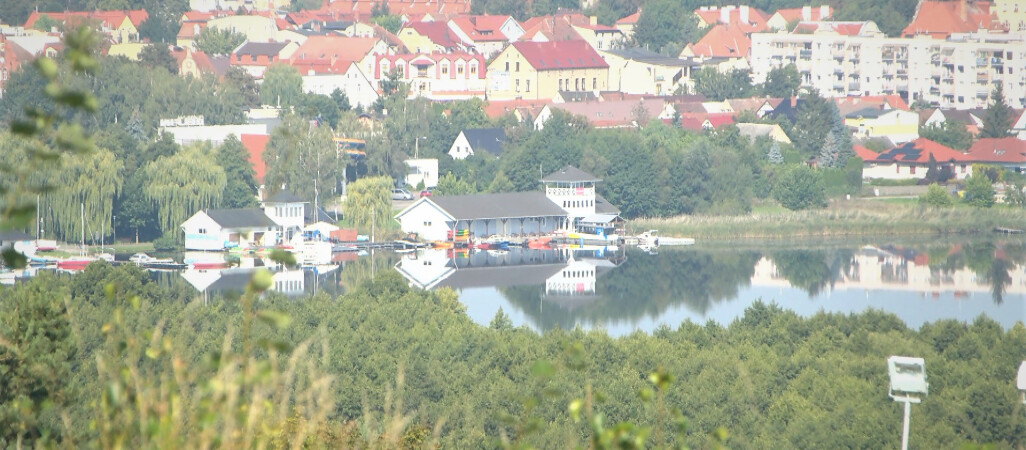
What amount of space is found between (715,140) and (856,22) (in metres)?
11.1

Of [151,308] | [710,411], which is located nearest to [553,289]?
[151,308]

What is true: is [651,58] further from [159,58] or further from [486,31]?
[159,58]

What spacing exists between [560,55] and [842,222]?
11.9 m

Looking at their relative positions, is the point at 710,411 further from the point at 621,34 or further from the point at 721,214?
the point at 621,34

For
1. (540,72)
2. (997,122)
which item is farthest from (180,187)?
(997,122)

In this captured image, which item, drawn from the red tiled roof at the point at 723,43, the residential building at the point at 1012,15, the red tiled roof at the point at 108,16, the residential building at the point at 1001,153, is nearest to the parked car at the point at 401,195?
Answer: the residential building at the point at 1001,153

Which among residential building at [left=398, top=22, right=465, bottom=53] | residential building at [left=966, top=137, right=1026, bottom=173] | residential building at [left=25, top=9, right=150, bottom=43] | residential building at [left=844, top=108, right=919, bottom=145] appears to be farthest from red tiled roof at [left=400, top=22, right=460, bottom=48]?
residential building at [left=966, top=137, right=1026, bottom=173]

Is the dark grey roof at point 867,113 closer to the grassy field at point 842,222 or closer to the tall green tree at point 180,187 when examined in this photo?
the grassy field at point 842,222

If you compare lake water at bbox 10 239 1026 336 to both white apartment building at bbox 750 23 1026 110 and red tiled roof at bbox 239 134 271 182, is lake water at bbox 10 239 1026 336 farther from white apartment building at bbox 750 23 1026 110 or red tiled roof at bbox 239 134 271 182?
white apartment building at bbox 750 23 1026 110

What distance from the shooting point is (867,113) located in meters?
25.9

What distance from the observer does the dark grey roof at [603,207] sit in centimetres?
1960

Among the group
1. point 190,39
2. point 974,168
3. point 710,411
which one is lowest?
point 710,411

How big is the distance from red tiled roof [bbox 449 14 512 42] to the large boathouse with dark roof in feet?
43.4

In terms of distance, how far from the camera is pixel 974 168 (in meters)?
21.5
